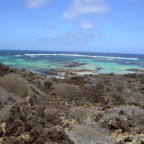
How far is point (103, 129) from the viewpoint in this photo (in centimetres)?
692

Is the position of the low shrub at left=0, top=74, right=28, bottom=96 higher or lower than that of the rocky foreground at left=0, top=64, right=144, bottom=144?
higher

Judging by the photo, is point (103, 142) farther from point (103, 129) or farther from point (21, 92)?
point (21, 92)

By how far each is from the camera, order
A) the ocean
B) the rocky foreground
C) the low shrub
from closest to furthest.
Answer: the rocky foreground < the low shrub < the ocean

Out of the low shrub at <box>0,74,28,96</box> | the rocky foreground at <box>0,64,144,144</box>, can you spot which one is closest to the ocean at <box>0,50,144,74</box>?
the low shrub at <box>0,74,28,96</box>

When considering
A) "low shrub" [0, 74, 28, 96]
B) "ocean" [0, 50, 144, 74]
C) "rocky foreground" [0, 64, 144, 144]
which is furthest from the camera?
"ocean" [0, 50, 144, 74]

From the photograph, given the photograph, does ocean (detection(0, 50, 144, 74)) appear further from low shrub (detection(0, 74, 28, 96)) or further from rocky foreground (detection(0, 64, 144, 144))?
rocky foreground (detection(0, 64, 144, 144))

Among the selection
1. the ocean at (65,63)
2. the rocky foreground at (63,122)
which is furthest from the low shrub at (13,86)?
the ocean at (65,63)

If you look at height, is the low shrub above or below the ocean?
above

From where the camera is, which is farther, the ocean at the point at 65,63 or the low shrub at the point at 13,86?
the ocean at the point at 65,63

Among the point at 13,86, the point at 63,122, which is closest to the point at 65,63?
the point at 13,86

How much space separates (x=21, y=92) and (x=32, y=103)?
6.22 ft

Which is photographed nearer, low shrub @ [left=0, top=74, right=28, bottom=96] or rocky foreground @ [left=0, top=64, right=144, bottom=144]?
rocky foreground @ [left=0, top=64, right=144, bottom=144]

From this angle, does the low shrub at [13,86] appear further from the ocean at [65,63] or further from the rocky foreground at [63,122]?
the ocean at [65,63]

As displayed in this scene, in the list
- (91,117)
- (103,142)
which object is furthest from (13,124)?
(91,117)
